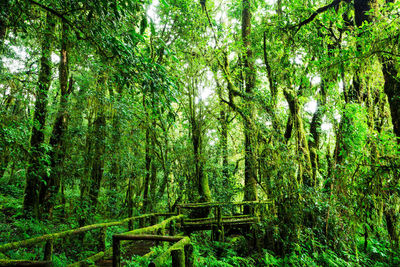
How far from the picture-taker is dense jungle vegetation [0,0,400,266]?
4066 millimetres

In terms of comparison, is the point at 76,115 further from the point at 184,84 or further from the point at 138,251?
the point at 138,251

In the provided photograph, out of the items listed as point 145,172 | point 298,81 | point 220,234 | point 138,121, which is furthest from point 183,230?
point 298,81

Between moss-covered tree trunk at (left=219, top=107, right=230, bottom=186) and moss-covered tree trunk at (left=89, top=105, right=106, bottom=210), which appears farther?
moss-covered tree trunk at (left=219, top=107, right=230, bottom=186)

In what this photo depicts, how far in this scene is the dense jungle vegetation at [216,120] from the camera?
4066mm

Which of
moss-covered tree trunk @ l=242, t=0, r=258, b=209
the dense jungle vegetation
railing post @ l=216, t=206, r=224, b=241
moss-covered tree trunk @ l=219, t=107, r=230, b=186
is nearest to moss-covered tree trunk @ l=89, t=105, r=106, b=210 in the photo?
the dense jungle vegetation

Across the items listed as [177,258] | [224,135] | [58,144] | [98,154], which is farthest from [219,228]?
[58,144]

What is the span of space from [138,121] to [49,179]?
426 centimetres

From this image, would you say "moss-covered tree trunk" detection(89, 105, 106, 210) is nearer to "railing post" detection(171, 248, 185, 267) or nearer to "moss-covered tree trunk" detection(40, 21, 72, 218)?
"moss-covered tree trunk" detection(40, 21, 72, 218)

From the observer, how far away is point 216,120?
11.0 m

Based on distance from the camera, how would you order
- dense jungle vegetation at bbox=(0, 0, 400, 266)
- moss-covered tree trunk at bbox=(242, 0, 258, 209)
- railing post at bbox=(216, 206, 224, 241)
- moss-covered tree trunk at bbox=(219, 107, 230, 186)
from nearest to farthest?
dense jungle vegetation at bbox=(0, 0, 400, 266) < moss-covered tree trunk at bbox=(242, 0, 258, 209) < railing post at bbox=(216, 206, 224, 241) < moss-covered tree trunk at bbox=(219, 107, 230, 186)

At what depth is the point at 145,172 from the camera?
35.7 ft

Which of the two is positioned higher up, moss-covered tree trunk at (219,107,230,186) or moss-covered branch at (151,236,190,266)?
moss-covered tree trunk at (219,107,230,186)

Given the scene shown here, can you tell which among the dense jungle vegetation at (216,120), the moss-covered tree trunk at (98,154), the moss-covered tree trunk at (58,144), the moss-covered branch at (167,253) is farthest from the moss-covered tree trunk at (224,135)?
the moss-covered branch at (167,253)

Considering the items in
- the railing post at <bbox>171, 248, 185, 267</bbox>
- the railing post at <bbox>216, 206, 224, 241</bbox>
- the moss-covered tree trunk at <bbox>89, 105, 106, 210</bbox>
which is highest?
the moss-covered tree trunk at <bbox>89, 105, 106, 210</bbox>
